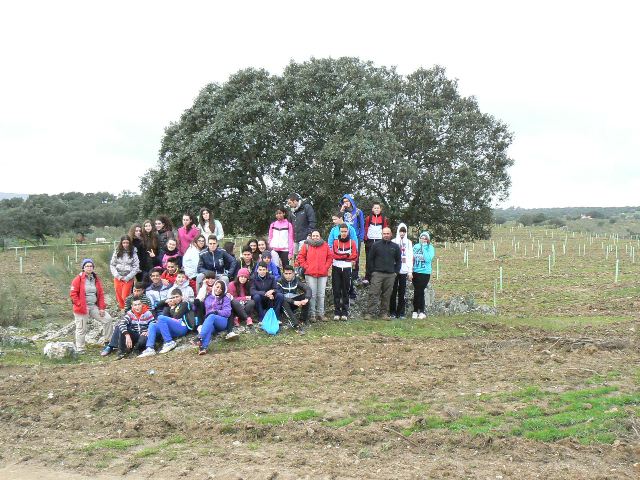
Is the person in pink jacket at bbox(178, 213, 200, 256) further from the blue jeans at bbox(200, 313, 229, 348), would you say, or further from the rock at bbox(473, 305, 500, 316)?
the rock at bbox(473, 305, 500, 316)

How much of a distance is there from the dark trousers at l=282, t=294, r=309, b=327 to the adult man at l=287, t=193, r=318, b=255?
127 centimetres

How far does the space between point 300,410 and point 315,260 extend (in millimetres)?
4299

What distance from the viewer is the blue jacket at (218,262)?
369 inches

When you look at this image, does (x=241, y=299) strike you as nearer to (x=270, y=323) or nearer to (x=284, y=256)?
(x=270, y=323)

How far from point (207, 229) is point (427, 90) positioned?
864 centimetres

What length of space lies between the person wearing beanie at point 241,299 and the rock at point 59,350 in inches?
104

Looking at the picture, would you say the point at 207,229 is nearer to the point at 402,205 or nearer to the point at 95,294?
the point at 95,294

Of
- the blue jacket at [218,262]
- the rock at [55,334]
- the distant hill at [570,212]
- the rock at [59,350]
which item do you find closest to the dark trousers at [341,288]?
the blue jacket at [218,262]

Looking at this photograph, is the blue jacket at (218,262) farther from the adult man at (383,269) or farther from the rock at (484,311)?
the rock at (484,311)

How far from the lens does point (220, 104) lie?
1402 cm

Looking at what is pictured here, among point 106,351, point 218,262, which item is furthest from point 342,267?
point 106,351

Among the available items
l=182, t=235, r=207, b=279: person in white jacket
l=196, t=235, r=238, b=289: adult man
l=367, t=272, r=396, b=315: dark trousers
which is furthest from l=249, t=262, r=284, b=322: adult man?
l=367, t=272, r=396, b=315: dark trousers

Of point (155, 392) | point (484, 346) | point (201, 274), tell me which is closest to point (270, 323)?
point (201, 274)

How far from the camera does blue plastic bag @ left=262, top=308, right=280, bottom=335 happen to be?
29.6 feet
